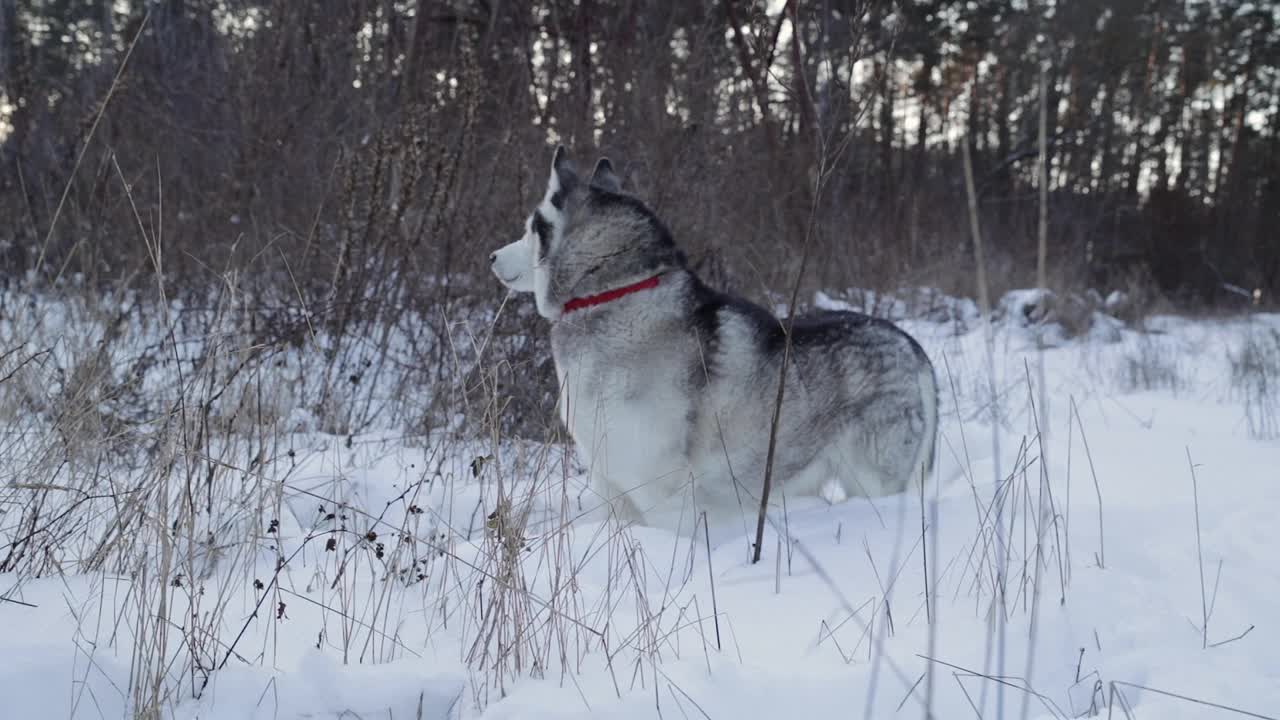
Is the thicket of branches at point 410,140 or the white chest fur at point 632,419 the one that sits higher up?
the thicket of branches at point 410,140

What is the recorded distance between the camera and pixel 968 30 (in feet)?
64.8

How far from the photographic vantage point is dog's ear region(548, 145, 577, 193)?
3.34m

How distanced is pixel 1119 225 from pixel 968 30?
6326 mm

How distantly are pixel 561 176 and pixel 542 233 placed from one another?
249 mm

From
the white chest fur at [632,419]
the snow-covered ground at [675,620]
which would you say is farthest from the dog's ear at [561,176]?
the snow-covered ground at [675,620]

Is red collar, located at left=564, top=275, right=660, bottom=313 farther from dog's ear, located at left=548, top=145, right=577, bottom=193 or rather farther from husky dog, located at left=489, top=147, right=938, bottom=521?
dog's ear, located at left=548, top=145, right=577, bottom=193

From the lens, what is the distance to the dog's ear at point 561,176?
11.0 feet

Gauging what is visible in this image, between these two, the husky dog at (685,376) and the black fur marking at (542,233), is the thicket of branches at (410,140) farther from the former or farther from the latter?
the black fur marking at (542,233)

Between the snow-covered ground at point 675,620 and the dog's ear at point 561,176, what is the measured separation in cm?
130

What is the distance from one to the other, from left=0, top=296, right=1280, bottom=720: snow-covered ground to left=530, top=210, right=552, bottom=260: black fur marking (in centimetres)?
106

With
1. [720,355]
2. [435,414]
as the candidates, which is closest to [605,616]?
[720,355]

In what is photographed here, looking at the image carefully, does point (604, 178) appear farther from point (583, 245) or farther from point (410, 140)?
point (410, 140)

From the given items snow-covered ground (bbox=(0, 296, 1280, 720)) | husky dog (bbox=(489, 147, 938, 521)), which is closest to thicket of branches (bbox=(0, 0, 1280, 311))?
husky dog (bbox=(489, 147, 938, 521))

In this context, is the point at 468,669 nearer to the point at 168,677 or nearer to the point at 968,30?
the point at 168,677
